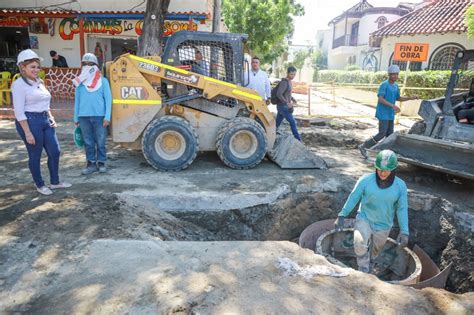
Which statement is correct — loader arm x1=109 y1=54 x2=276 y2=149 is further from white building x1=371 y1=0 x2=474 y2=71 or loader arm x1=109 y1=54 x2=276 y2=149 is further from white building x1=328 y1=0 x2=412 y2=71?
white building x1=328 y1=0 x2=412 y2=71

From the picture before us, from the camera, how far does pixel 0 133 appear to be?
843 cm

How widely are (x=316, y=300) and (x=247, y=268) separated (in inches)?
25.4

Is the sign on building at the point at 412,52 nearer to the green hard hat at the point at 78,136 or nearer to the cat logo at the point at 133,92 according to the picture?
the cat logo at the point at 133,92

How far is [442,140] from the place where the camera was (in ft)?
19.8

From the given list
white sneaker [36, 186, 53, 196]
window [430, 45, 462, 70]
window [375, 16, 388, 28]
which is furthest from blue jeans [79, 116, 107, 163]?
window [375, 16, 388, 28]

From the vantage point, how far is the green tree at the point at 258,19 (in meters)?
19.6

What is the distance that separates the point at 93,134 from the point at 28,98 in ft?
4.38

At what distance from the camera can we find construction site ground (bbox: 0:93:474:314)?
2764 millimetres

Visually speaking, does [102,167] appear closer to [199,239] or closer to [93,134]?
[93,134]

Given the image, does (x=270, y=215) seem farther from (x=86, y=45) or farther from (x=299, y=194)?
(x=86, y=45)

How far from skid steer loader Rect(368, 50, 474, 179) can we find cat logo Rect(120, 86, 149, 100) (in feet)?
12.5

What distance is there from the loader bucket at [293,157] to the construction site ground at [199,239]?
0.60ft

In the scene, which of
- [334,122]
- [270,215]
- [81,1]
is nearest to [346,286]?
[270,215]

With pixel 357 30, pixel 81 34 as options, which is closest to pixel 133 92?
pixel 81 34
